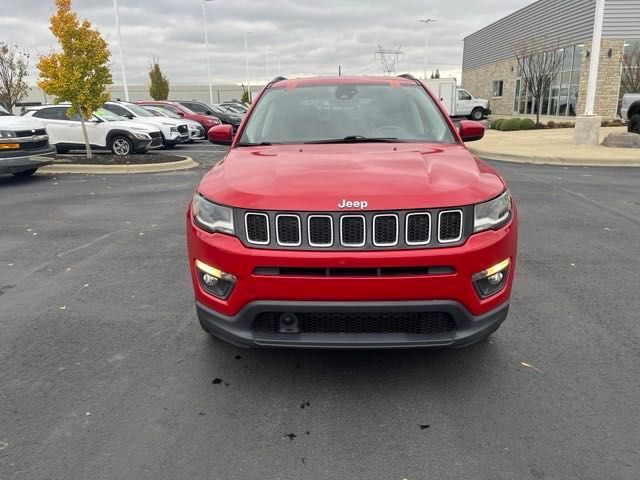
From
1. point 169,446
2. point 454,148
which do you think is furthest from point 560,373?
point 169,446

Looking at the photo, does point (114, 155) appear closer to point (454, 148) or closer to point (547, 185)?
point (547, 185)

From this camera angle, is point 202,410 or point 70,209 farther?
point 70,209

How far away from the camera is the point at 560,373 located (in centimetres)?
313

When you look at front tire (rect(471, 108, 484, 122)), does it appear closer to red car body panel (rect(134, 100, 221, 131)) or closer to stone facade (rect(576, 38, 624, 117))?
stone facade (rect(576, 38, 624, 117))

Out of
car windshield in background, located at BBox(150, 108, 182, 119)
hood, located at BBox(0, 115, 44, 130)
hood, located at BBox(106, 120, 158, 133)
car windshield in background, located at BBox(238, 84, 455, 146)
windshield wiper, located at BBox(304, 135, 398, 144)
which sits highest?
car windshield in background, located at BBox(238, 84, 455, 146)

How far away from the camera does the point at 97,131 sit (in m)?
14.6

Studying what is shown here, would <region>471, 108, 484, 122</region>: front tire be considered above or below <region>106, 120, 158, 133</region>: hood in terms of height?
below

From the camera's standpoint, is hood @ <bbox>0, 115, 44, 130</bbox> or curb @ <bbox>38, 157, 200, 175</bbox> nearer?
hood @ <bbox>0, 115, 44, 130</bbox>

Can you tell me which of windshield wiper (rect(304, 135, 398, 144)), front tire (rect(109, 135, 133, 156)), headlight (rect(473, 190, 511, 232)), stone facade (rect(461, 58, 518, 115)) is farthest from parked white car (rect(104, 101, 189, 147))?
stone facade (rect(461, 58, 518, 115))

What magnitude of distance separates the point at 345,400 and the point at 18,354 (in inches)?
85.2

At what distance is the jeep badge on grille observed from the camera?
261 cm

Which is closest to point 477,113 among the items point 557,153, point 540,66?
point 540,66

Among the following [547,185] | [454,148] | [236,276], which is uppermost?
[454,148]

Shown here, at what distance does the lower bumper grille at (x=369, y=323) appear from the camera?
2.68 metres
